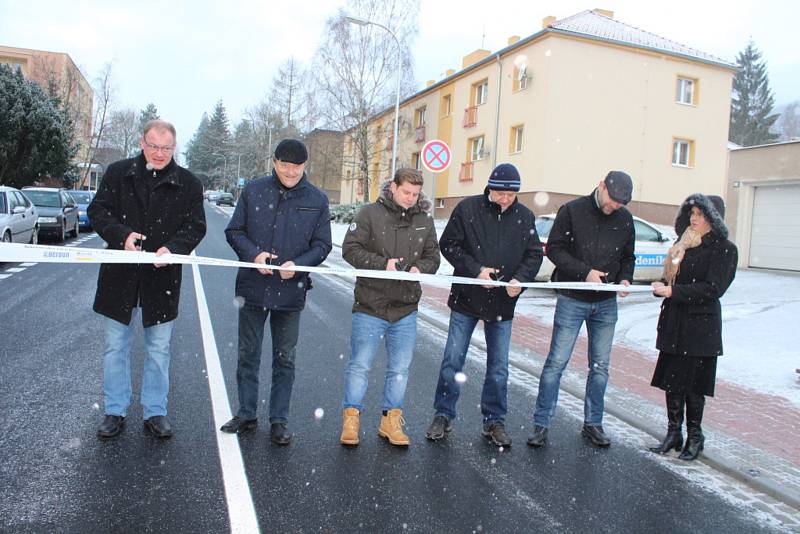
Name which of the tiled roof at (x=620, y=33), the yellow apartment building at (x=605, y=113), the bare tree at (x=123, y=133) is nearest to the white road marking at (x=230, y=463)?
the yellow apartment building at (x=605, y=113)

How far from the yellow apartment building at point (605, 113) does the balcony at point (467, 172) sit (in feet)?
3.74

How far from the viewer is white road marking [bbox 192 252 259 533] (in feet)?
10.4

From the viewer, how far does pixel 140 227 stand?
4.28 metres

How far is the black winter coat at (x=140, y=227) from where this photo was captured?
4215 mm

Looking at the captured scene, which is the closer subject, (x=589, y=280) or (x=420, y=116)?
(x=589, y=280)

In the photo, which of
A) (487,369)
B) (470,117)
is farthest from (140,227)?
(470,117)

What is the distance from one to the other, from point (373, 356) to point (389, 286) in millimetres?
513

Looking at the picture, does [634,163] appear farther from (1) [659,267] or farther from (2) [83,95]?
(2) [83,95]

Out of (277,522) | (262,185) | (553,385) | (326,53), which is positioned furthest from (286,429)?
(326,53)

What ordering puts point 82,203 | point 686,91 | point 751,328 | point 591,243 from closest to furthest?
1. point 591,243
2. point 751,328
3. point 82,203
4. point 686,91

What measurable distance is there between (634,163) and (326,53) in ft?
60.3

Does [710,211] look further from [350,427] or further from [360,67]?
[360,67]

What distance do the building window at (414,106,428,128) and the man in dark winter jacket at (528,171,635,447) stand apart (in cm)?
3523

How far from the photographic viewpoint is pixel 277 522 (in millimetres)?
3168
